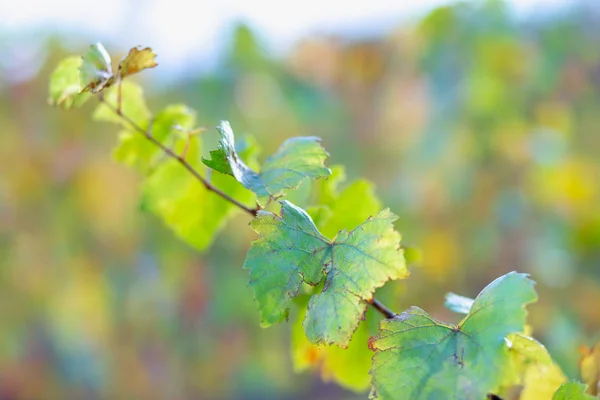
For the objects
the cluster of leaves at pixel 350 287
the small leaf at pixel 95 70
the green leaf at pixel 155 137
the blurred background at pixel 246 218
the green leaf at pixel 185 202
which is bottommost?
the cluster of leaves at pixel 350 287

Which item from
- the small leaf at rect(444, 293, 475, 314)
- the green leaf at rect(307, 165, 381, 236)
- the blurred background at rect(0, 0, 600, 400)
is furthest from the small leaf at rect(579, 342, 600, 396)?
the blurred background at rect(0, 0, 600, 400)

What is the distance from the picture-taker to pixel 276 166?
2.04 ft

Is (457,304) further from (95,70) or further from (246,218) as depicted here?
(246,218)

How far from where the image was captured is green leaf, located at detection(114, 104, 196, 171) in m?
0.71

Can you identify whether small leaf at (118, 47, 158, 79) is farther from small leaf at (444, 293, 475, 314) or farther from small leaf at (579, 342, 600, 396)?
small leaf at (579, 342, 600, 396)

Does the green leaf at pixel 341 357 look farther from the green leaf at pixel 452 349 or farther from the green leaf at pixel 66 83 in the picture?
the green leaf at pixel 66 83

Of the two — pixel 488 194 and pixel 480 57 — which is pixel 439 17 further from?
pixel 488 194

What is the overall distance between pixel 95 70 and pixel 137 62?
0.14ft

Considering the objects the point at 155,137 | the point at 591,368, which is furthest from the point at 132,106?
the point at 591,368

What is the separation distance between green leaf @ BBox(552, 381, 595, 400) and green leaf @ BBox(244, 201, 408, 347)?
0.49 feet

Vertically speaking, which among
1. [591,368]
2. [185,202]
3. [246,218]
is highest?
[246,218]

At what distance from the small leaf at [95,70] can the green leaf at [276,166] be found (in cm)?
11

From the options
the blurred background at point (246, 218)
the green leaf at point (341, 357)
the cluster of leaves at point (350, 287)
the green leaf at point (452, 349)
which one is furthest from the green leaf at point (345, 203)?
the blurred background at point (246, 218)

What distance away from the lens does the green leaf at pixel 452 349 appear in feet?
1.49
